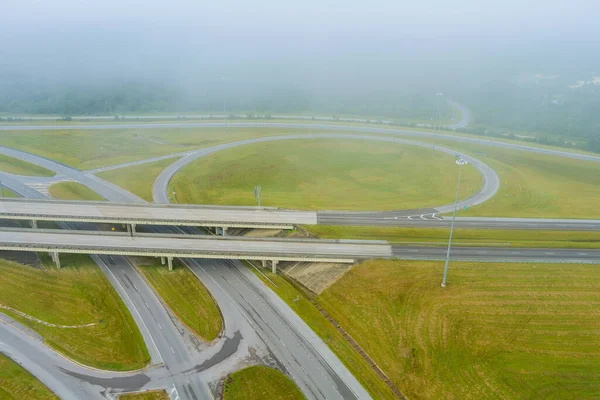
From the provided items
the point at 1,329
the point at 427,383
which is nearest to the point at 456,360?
the point at 427,383

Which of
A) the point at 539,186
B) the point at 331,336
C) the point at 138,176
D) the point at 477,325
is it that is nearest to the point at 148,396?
the point at 331,336

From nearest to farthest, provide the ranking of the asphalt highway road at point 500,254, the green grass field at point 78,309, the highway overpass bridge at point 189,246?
the green grass field at point 78,309 < the highway overpass bridge at point 189,246 < the asphalt highway road at point 500,254

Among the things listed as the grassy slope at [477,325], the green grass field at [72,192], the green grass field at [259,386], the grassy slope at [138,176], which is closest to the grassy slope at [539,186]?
the grassy slope at [477,325]

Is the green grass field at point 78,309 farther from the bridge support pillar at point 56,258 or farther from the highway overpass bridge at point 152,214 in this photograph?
the highway overpass bridge at point 152,214

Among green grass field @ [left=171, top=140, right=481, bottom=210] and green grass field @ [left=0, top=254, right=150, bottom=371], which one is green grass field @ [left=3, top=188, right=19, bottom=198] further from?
green grass field @ [left=171, top=140, right=481, bottom=210]

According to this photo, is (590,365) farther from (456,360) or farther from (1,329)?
(1,329)

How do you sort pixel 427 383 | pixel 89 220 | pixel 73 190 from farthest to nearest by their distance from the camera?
pixel 73 190, pixel 89 220, pixel 427 383
